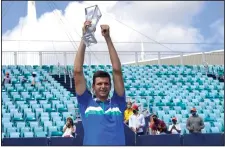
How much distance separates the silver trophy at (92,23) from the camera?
149 inches

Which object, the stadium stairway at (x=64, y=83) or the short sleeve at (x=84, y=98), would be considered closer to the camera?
the short sleeve at (x=84, y=98)

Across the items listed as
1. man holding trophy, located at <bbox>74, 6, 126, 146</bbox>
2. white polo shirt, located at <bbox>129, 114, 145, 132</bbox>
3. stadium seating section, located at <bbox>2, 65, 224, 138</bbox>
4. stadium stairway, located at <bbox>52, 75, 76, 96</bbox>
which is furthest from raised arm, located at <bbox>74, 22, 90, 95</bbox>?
stadium stairway, located at <bbox>52, 75, 76, 96</bbox>

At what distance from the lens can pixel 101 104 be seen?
3.74m

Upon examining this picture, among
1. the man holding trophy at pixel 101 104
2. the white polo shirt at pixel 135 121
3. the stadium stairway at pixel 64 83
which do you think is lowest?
the white polo shirt at pixel 135 121

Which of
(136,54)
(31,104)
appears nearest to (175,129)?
(31,104)

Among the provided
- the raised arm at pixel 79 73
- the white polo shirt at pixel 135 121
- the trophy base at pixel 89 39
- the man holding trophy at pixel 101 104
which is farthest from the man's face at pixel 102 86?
the white polo shirt at pixel 135 121

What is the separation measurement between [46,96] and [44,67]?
4249 millimetres

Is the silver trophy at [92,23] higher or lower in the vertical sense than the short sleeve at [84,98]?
higher

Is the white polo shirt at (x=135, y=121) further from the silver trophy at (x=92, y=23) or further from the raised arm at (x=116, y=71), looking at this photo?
the raised arm at (x=116, y=71)

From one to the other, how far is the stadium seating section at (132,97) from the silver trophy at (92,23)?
30.5 feet

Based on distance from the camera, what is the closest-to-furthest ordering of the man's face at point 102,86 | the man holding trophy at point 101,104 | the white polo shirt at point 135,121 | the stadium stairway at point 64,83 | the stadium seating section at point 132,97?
1. the man holding trophy at point 101,104
2. the man's face at point 102,86
3. the white polo shirt at point 135,121
4. the stadium seating section at point 132,97
5. the stadium stairway at point 64,83

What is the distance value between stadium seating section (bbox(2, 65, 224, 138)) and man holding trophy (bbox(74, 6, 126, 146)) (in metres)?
9.53

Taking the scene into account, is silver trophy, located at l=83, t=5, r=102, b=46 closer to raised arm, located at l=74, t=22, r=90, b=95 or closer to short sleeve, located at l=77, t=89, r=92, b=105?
raised arm, located at l=74, t=22, r=90, b=95

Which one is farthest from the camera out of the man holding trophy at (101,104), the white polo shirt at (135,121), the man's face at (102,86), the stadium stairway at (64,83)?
the stadium stairway at (64,83)
